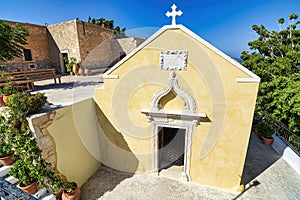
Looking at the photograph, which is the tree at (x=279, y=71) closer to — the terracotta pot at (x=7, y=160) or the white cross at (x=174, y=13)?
the white cross at (x=174, y=13)

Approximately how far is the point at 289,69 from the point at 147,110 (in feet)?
32.5

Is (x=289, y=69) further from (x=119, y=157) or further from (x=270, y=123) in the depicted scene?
(x=119, y=157)

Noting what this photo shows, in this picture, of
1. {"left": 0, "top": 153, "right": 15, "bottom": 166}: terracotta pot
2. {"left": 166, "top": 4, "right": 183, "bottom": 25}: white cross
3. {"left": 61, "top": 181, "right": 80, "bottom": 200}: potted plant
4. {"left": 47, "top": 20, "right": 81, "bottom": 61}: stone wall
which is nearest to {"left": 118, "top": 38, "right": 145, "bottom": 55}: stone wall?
{"left": 47, "top": 20, "right": 81, "bottom": 61}: stone wall

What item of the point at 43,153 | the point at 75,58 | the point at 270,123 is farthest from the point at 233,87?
the point at 75,58

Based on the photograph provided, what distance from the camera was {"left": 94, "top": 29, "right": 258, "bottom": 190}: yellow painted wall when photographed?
4414mm

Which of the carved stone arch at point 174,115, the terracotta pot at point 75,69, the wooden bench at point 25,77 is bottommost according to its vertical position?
the carved stone arch at point 174,115

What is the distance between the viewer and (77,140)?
213 inches

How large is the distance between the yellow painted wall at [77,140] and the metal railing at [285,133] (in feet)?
29.3

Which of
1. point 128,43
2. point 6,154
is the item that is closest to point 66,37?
point 128,43

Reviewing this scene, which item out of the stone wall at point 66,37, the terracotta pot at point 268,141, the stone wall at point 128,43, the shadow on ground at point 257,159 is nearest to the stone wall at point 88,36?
the stone wall at point 66,37

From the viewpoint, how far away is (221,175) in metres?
5.31

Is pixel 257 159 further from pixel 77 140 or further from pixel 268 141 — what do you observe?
pixel 77 140

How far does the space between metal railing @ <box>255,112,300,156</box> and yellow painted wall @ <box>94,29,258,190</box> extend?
169 inches

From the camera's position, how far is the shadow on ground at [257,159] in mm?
6145
